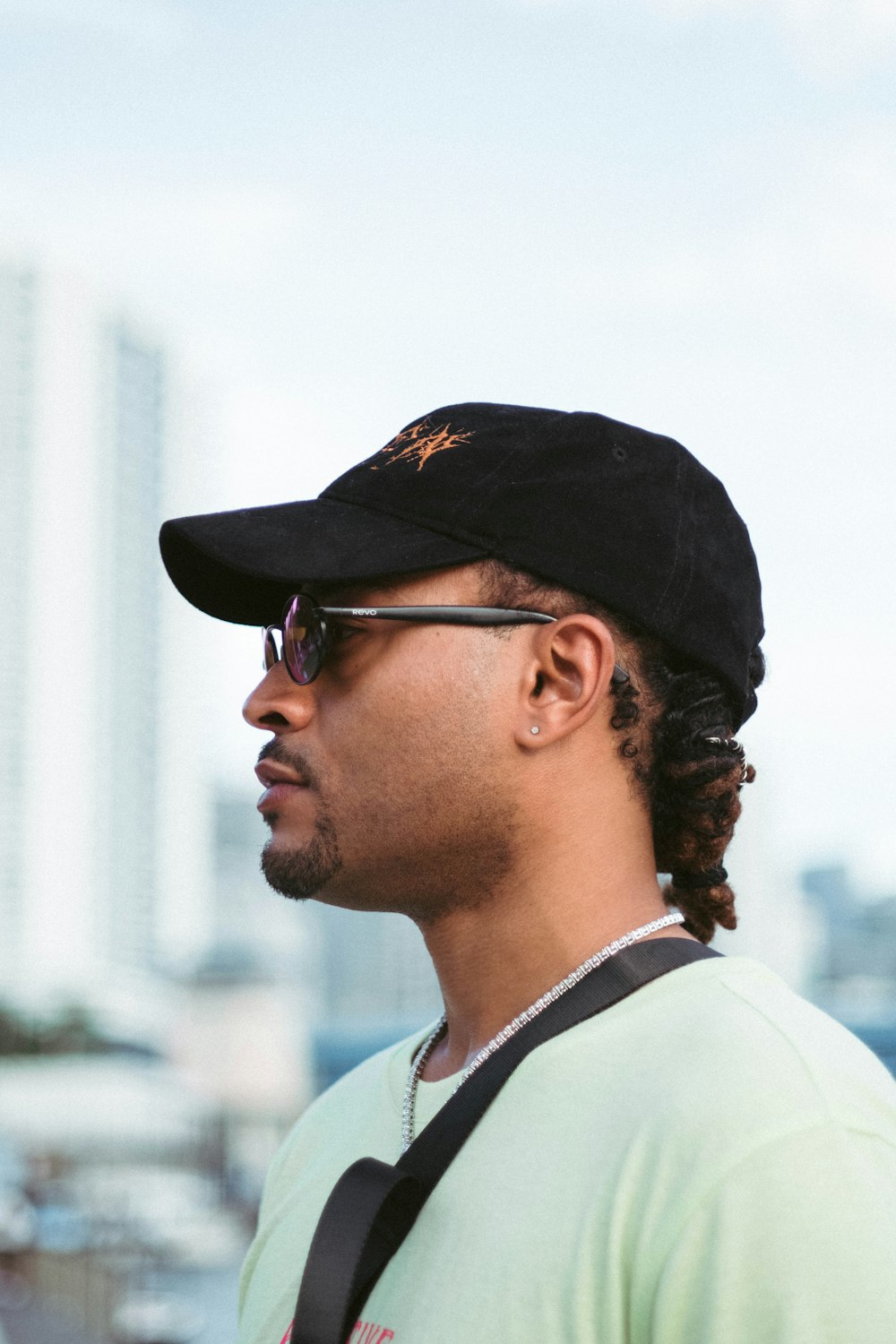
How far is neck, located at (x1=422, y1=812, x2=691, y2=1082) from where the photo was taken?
1.99 m

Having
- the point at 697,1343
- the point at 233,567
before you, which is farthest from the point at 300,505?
the point at 697,1343

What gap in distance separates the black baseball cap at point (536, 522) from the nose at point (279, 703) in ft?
0.61

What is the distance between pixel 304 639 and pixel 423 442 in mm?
328

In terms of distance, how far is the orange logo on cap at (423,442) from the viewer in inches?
79.9

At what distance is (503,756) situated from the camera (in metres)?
1.99

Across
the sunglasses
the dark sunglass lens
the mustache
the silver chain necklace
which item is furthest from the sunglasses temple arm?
the silver chain necklace

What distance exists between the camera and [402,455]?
207 centimetres

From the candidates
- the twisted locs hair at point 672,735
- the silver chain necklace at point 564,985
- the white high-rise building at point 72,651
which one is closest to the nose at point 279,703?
the twisted locs hair at point 672,735

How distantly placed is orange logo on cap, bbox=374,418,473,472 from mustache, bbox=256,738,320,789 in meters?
0.43

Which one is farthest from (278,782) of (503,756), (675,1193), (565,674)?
(675,1193)

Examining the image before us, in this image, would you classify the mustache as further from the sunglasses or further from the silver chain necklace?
the silver chain necklace

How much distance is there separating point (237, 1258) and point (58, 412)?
52.5 meters

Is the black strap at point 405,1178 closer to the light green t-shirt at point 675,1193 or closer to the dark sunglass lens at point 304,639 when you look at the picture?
the light green t-shirt at point 675,1193

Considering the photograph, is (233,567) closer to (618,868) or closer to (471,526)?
(471,526)
